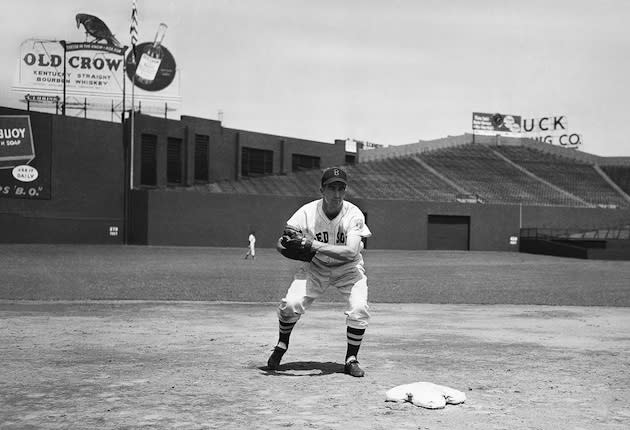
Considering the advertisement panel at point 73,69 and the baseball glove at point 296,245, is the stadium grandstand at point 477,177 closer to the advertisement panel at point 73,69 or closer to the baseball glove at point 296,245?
the advertisement panel at point 73,69

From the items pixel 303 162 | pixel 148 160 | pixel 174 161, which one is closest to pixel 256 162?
pixel 303 162

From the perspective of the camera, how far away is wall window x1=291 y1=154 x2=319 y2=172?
64.8m

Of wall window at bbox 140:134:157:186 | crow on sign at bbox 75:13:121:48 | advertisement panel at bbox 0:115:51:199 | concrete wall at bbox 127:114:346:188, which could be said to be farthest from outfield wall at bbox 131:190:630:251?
crow on sign at bbox 75:13:121:48

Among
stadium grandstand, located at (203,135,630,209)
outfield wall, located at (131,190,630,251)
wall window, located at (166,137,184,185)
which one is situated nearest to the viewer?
outfield wall, located at (131,190,630,251)

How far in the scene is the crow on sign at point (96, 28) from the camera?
52.8 metres

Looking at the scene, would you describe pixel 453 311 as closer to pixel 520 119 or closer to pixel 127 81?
pixel 127 81

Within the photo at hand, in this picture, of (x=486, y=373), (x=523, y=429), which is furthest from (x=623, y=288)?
(x=523, y=429)

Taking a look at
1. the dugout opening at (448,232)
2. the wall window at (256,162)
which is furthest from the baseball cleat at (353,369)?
the wall window at (256,162)

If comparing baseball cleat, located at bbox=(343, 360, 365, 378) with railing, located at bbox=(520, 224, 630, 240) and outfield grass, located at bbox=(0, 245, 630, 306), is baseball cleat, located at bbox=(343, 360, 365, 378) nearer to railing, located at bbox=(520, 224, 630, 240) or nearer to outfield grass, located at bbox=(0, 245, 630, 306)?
outfield grass, located at bbox=(0, 245, 630, 306)

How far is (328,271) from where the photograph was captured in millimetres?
7906

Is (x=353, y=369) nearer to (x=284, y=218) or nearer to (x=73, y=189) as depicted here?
(x=73, y=189)

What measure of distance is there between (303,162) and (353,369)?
192ft

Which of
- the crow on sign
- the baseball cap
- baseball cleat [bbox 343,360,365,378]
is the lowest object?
baseball cleat [bbox 343,360,365,378]

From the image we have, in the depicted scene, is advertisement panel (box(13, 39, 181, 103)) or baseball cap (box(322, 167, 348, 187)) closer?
baseball cap (box(322, 167, 348, 187))
